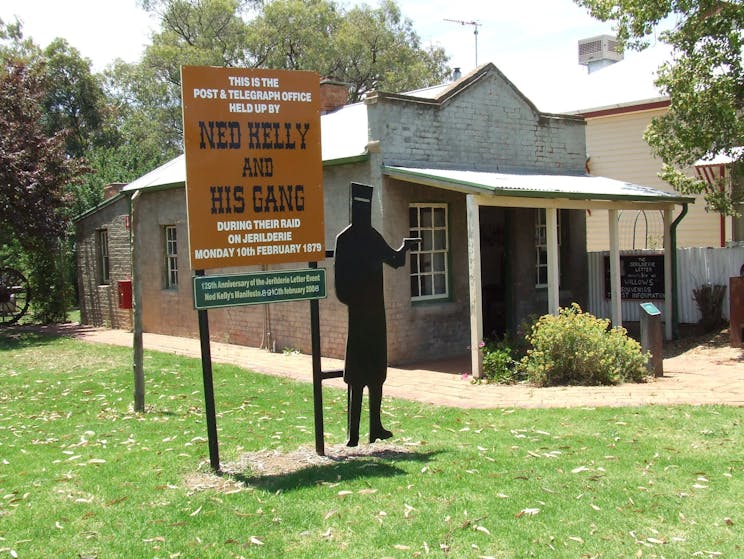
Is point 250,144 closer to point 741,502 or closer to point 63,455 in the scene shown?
point 63,455

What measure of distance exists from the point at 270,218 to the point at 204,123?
0.92 meters

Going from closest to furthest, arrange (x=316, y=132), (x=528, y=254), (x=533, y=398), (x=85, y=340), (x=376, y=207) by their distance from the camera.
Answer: (x=316, y=132) → (x=533, y=398) → (x=376, y=207) → (x=528, y=254) → (x=85, y=340)

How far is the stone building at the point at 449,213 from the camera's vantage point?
11.7 metres

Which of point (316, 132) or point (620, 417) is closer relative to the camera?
point (316, 132)

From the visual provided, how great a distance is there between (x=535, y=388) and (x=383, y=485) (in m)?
4.67

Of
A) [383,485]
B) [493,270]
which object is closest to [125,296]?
[493,270]

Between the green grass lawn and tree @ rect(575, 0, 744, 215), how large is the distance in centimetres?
611

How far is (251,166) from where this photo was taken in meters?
6.40

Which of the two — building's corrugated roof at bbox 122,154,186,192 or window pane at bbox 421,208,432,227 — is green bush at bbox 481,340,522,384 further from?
building's corrugated roof at bbox 122,154,186,192

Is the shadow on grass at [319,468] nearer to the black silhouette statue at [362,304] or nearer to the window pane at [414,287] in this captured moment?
the black silhouette statue at [362,304]

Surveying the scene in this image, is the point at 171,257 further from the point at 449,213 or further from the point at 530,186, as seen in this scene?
the point at 530,186

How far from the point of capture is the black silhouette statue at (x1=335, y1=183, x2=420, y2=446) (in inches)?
265

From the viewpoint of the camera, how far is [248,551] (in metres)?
4.60

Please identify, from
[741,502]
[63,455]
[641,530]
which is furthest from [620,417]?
[63,455]
